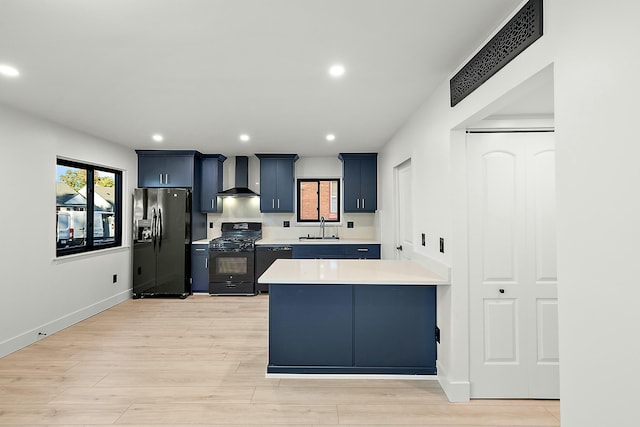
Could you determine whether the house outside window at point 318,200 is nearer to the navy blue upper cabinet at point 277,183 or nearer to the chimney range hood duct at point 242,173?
the navy blue upper cabinet at point 277,183

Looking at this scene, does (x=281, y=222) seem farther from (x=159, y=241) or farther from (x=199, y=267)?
(x=159, y=241)

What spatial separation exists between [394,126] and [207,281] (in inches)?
150

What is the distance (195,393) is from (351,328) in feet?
4.20

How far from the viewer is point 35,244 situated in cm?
342

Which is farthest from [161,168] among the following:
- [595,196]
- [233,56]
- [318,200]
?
[595,196]

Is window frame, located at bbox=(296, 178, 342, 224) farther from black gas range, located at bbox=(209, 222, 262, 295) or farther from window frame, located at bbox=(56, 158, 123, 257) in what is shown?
window frame, located at bbox=(56, 158, 123, 257)

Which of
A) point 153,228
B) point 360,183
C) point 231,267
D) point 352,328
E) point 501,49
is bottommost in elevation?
point 352,328

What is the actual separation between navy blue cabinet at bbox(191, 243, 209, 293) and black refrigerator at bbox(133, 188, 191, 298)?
22cm

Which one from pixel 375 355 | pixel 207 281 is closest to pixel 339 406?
pixel 375 355

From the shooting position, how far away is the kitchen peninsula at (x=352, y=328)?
268 cm

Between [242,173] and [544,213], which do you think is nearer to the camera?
[544,213]

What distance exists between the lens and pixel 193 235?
17.7 feet

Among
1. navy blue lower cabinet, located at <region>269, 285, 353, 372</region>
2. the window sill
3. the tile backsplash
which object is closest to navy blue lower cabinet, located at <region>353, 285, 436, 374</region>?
navy blue lower cabinet, located at <region>269, 285, 353, 372</region>

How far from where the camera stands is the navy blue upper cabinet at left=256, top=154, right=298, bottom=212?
5.66 metres
